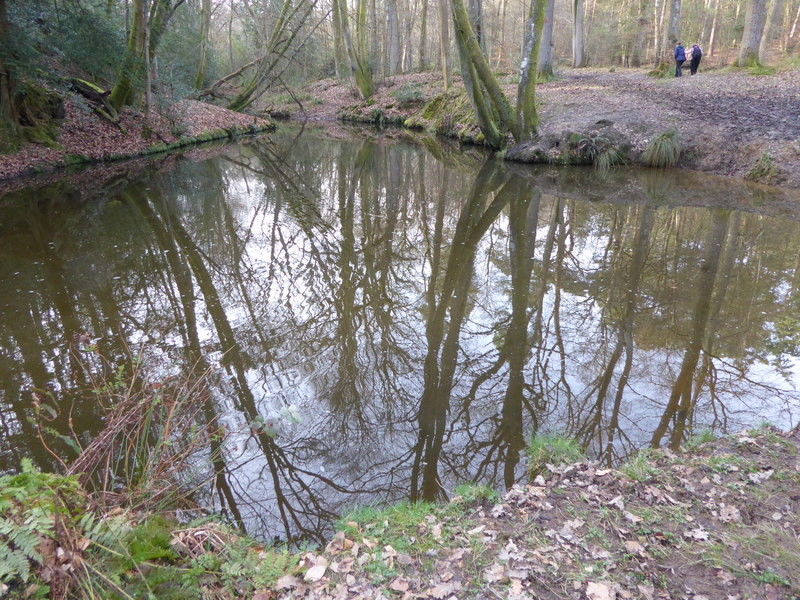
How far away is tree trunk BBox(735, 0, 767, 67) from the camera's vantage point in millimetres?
18750

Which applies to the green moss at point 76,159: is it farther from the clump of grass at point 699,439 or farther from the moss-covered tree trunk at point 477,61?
the clump of grass at point 699,439

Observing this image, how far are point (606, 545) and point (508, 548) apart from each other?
581 millimetres

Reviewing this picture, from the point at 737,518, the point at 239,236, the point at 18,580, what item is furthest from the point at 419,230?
the point at 18,580

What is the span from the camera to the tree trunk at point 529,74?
46.3ft

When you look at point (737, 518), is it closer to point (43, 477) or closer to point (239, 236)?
point (43, 477)

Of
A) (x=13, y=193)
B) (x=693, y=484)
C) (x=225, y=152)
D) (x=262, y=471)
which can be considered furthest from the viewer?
(x=225, y=152)

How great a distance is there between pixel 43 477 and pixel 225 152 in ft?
63.4

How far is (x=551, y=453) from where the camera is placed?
403 cm

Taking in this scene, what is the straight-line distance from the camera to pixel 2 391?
4777 mm

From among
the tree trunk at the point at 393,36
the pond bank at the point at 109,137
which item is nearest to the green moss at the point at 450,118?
the tree trunk at the point at 393,36

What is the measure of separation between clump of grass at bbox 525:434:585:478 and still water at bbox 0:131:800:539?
4.9 inches

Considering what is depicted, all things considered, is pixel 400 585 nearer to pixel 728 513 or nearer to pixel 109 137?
pixel 728 513

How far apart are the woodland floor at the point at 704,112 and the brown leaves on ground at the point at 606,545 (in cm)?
1145

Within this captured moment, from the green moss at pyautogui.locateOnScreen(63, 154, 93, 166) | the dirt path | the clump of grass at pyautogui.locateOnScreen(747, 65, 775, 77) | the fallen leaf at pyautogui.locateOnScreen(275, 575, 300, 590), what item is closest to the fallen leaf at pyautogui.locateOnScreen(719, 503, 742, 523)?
the fallen leaf at pyautogui.locateOnScreen(275, 575, 300, 590)
